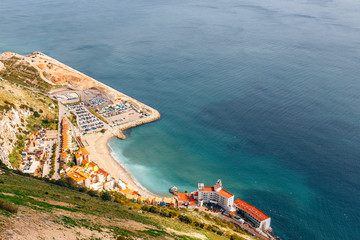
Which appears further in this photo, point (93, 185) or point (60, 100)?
point (60, 100)

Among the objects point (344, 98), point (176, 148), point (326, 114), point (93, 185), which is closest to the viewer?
point (93, 185)

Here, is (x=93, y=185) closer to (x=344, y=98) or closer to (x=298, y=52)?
(x=344, y=98)

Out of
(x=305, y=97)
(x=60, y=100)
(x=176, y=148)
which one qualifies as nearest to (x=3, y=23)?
(x=60, y=100)

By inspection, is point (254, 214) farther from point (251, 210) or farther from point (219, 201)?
point (219, 201)

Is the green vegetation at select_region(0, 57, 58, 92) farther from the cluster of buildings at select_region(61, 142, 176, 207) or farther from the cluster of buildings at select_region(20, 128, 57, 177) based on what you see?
the cluster of buildings at select_region(61, 142, 176, 207)

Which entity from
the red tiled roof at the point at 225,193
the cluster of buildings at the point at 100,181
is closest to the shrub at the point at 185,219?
the cluster of buildings at the point at 100,181

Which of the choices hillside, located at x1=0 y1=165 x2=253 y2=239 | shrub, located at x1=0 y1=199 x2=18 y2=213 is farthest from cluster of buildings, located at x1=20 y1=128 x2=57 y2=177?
shrub, located at x1=0 y1=199 x2=18 y2=213

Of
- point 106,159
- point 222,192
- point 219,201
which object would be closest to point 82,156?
point 106,159
